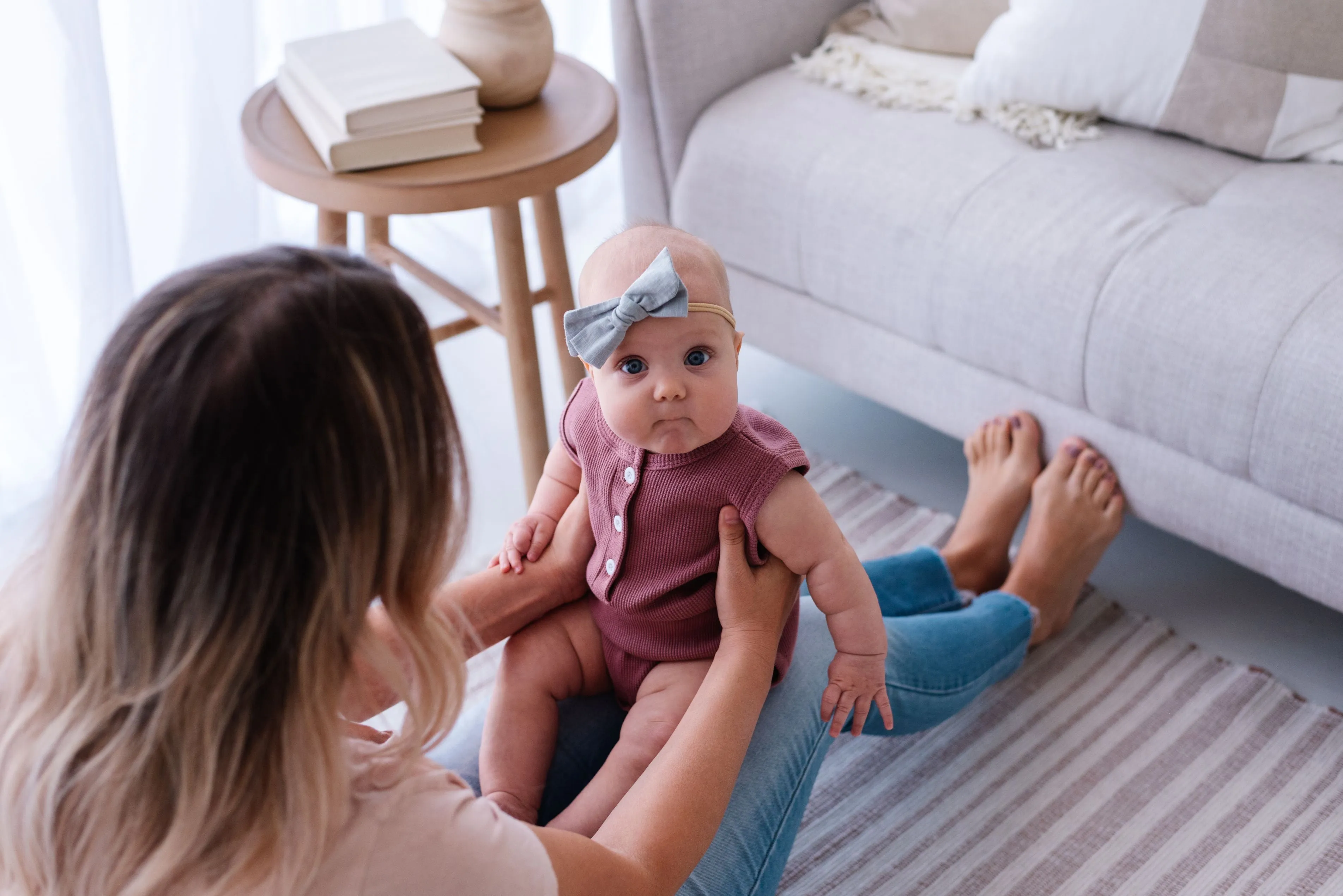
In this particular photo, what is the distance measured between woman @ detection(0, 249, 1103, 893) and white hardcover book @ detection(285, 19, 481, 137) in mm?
757

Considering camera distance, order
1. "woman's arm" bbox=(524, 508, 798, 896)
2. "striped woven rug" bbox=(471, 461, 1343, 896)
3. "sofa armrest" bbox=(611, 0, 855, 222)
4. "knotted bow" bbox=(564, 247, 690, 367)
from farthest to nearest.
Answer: "sofa armrest" bbox=(611, 0, 855, 222) < "striped woven rug" bbox=(471, 461, 1343, 896) < "knotted bow" bbox=(564, 247, 690, 367) < "woman's arm" bbox=(524, 508, 798, 896)

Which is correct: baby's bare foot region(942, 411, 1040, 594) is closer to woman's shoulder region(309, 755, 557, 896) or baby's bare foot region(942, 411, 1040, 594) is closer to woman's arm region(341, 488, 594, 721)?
woman's arm region(341, 488, 594, 721)

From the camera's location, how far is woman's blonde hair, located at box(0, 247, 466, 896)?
552 millimetres

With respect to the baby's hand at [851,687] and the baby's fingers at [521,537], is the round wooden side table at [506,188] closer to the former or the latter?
the baby's fingers at [521,537]

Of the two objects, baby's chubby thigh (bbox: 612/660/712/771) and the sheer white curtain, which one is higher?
the sheer white curtain

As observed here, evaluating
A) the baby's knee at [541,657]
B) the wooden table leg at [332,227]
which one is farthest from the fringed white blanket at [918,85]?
the baby's knee at [541,657]

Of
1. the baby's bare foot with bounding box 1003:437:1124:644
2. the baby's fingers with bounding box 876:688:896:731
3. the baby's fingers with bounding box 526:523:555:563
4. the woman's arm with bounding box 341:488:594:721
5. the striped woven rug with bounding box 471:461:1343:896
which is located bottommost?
the striped woven rug with bounding box 471:461:1343:896

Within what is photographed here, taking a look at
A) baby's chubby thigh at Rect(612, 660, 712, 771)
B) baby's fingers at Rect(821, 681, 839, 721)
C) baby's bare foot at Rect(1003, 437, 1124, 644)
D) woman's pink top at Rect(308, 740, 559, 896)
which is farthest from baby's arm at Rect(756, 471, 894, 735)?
baby's bare foot at Rect(1003, 437, 1124, 644)

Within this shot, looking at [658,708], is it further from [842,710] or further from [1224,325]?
[1224,325]

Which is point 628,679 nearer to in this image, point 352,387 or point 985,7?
point 352,387

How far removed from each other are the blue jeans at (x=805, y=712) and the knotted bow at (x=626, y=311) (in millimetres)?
339

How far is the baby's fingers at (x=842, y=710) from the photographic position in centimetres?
100

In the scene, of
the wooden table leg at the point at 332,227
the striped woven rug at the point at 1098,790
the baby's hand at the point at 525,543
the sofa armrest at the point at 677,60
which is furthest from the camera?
the sofa armrest at the point at 677,60

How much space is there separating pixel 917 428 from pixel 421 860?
136 centimetres
